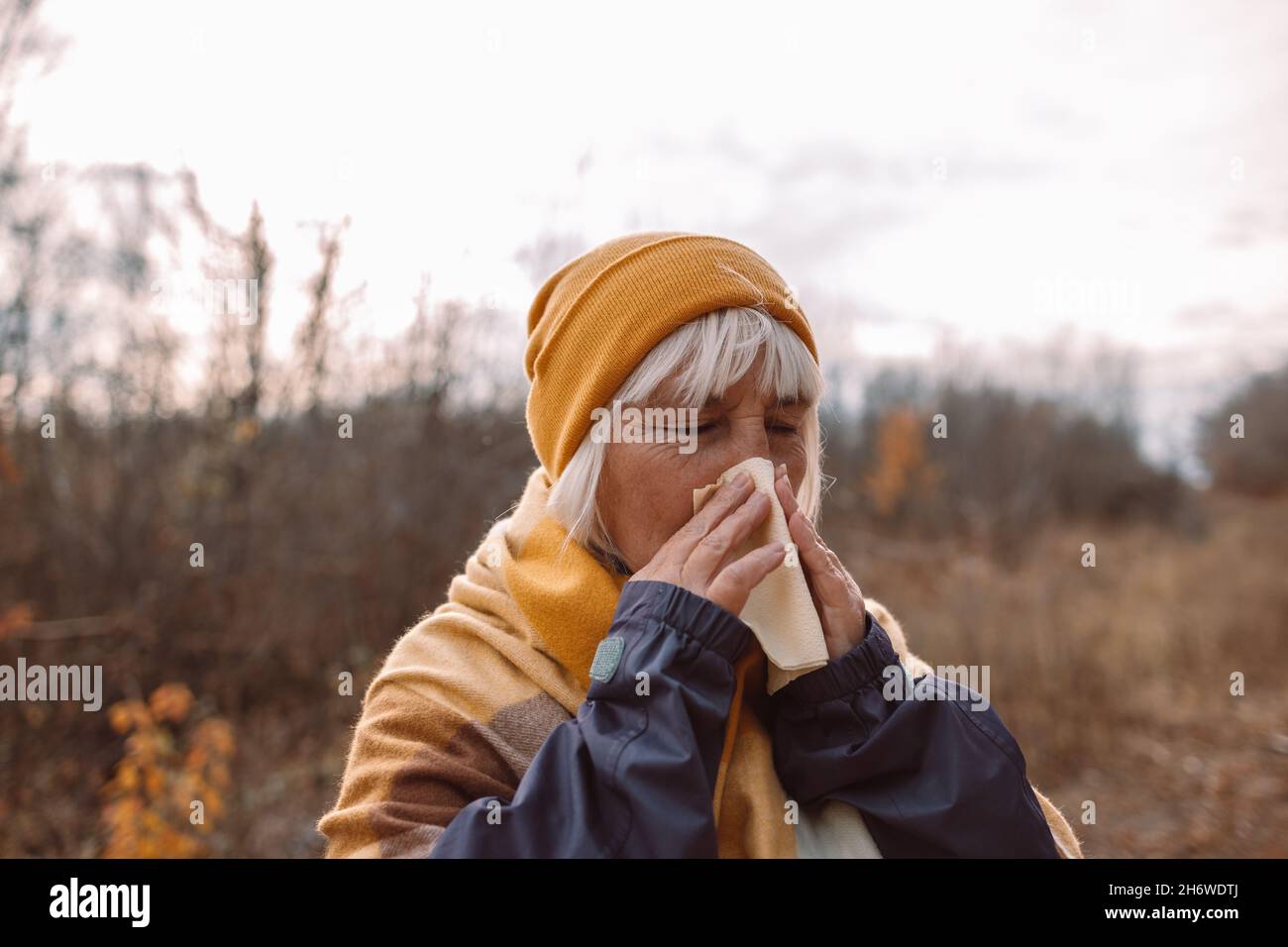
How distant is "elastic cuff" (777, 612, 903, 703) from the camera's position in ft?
5.58

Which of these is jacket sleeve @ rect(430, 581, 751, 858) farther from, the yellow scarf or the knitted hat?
the knitted hat

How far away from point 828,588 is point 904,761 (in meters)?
0.36

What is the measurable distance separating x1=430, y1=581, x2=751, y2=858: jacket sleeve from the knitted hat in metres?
0.55

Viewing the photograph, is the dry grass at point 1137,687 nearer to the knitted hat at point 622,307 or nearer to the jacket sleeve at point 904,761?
the jacket sleeve at point 904,761

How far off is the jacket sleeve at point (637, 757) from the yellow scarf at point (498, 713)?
0.14 metres

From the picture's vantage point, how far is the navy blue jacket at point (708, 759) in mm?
1424

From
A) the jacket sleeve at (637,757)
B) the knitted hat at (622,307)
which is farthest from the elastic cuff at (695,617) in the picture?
the knitted hat at (622,307)

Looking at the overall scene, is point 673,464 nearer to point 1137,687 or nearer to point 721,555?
point 721,555

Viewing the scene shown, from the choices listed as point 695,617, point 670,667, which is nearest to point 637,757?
point 670,667

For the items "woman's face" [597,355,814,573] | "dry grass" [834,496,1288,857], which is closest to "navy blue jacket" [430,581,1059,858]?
"woman's face" [597,355,814,573]

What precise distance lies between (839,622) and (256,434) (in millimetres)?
6145

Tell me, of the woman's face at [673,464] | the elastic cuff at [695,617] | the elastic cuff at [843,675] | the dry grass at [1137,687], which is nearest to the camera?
the elastic cuff at [695,617]
